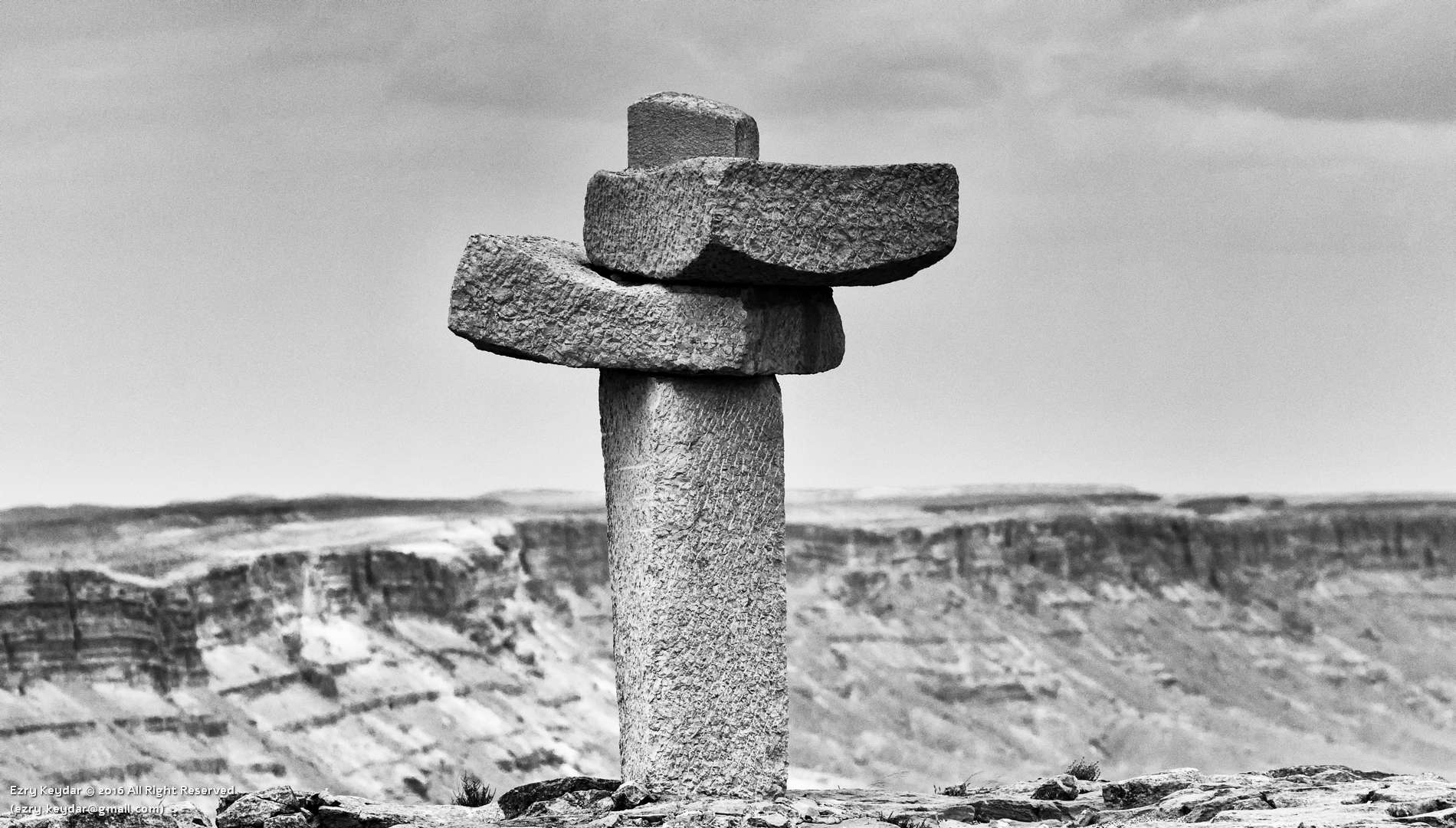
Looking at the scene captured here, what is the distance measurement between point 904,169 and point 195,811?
6.68m

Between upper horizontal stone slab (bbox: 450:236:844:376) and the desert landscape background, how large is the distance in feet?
50.0

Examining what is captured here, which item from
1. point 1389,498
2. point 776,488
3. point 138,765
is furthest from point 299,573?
point 1389,498

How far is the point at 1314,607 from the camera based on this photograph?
82.3 metres

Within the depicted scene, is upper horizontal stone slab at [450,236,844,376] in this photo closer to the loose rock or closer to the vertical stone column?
the vertical stone column

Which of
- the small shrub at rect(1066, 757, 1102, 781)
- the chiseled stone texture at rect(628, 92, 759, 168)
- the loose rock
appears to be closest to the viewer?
the loose rock

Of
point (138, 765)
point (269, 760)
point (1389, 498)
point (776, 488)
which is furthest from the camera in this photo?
point (1389, 498)

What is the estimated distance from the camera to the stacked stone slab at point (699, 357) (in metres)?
17.3

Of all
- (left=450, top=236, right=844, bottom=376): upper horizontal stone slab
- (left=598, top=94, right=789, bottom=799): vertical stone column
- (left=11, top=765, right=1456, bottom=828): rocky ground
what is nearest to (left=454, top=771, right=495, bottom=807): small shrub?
(left=11, top=765, right=1456, bottom=828): rocky ground

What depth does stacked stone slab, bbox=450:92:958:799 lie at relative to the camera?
17.3 metres

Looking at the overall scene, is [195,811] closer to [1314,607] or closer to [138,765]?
[138,765]

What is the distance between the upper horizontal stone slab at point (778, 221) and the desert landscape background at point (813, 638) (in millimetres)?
15671

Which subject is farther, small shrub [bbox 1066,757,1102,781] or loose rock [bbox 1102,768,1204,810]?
small shrub [bbox 1066,757,1102,781]

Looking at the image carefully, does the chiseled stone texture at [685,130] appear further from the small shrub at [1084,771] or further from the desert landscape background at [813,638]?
the desert landscape background at [813,638]

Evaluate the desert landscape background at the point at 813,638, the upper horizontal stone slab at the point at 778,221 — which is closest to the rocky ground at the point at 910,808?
the upper horizontal stone slab at the point at 778,221
